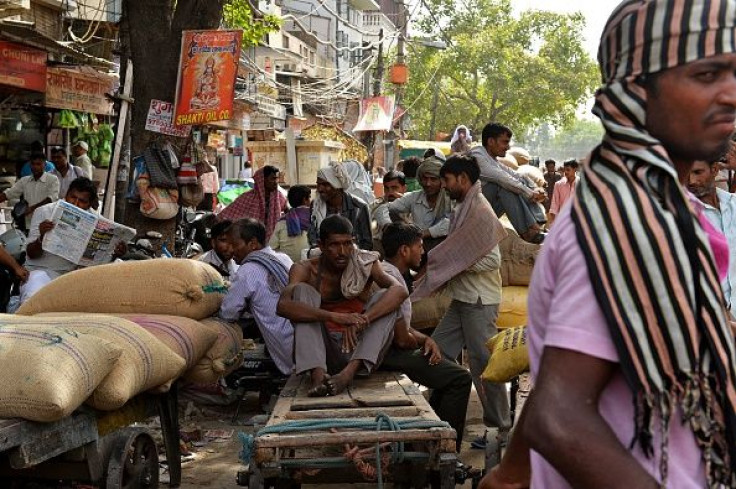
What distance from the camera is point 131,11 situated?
1008 centimetres

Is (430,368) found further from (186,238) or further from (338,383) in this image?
(186,238)

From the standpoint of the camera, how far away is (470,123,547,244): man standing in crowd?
9023 millimetres

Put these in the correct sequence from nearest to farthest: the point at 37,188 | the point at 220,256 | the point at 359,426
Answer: the point at 359,426
the point at 220,256
the point at 37,188

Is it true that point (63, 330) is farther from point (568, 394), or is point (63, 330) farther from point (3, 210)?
point (3, 210)

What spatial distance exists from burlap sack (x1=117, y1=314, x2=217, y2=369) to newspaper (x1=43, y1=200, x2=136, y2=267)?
5.22 feet

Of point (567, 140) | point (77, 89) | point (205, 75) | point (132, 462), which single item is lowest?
point (567, 140)

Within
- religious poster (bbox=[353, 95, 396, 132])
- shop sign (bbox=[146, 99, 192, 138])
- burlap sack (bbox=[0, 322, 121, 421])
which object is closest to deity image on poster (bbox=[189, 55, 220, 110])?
shop sign (bbox=[146, 99, 192, 138])

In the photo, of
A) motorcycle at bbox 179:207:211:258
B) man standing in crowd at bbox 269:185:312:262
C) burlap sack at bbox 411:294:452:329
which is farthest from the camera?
motorcycle at bbox 179:207:211:258

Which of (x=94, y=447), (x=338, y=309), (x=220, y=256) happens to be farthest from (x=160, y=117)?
(x=94, y=447)

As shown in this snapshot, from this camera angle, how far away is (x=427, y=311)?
8.24 m

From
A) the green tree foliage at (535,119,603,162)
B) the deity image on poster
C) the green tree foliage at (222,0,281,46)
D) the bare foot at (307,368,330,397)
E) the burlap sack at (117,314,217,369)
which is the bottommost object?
the green tree foliage at (535,119,603,162)

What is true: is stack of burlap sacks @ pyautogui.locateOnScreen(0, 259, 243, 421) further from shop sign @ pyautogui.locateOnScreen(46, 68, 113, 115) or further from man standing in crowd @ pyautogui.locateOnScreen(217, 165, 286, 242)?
shop sign @ pyautogui.locateOnScreen(46, 68, 113, 115)

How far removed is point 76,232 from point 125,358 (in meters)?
2.74

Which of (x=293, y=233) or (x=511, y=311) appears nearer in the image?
(x=511, y=311)
